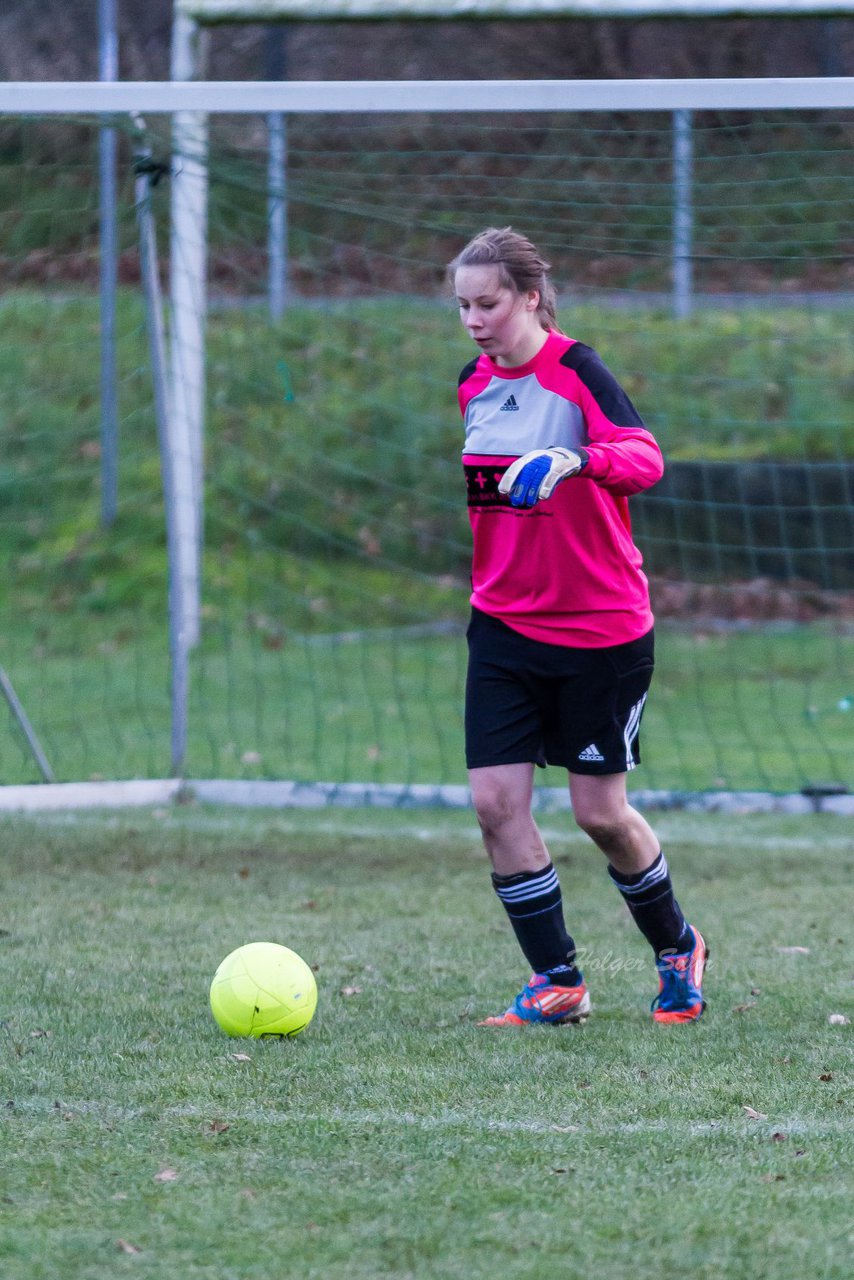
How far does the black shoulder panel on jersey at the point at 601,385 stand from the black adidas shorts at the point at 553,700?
1.80 ft

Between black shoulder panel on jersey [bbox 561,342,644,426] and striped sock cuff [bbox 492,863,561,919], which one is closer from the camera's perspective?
black shoulder panel on jersey [bbox 561,342,644,426]

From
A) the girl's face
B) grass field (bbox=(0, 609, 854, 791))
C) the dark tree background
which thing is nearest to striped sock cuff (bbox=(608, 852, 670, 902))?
the girl's face

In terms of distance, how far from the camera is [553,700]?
3.92 m

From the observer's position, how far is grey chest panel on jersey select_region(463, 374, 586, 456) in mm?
3789

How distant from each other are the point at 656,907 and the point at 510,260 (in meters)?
1.60

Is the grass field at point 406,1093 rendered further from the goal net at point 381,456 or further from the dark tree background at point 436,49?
the dark tree background at point 436,49

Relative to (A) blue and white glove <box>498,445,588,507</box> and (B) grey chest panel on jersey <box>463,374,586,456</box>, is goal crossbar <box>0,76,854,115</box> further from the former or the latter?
(A) blue and white glove <box>498,445,588,507</box>

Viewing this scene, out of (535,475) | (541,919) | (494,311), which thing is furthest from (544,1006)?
(494,311)

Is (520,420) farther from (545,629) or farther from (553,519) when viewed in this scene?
(545,629)

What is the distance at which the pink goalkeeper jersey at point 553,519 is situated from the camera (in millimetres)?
3787

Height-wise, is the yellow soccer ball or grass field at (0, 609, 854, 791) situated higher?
the yellow soccer ball

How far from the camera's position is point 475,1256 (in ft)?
8.07

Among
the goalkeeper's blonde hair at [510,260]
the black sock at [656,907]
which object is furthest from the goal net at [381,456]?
→ the goalkeeper's blonde hair at [510,260]

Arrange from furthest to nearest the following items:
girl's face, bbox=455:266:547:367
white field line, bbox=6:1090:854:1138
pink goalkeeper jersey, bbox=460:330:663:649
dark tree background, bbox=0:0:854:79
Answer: dark tree background, bbox=0:0:854:79
pink goalkeeper jersey, bbox=460:330:663:649
girl's face, bbox=455:266:547:367
white field line, bbox=6:1090:854:1138
